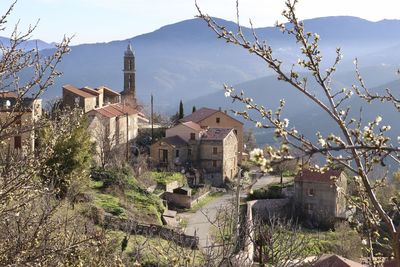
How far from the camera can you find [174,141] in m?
44.4

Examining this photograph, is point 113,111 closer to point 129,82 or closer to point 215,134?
point 215,134

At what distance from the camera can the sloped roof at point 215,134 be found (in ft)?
149

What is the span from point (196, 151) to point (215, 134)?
2.26 metres

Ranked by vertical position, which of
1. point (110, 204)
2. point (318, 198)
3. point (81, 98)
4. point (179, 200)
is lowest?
point (318, 198)

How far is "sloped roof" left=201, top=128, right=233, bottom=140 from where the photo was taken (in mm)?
45312

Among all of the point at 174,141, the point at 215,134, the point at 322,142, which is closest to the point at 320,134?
the point at 322,142

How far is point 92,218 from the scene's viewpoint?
23.2 meters

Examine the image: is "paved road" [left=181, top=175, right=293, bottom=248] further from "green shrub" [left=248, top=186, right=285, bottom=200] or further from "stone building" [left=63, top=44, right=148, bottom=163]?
"stone building" [left=63, top=44, right=148, bottom=163]

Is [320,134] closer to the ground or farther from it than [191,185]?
farther from it

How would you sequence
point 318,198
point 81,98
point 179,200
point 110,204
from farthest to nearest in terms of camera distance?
point 81,98, point 318,198, point 179,200, point 110,204

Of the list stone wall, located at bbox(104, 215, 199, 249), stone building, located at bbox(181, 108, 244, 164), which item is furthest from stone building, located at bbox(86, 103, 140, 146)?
stone wall, located at bbox(104, 215, 199, 249)

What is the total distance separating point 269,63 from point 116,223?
20.1m

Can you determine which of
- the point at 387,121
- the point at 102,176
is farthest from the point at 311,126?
the point at 102,176

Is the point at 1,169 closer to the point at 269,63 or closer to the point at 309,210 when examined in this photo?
the point at 269,63
